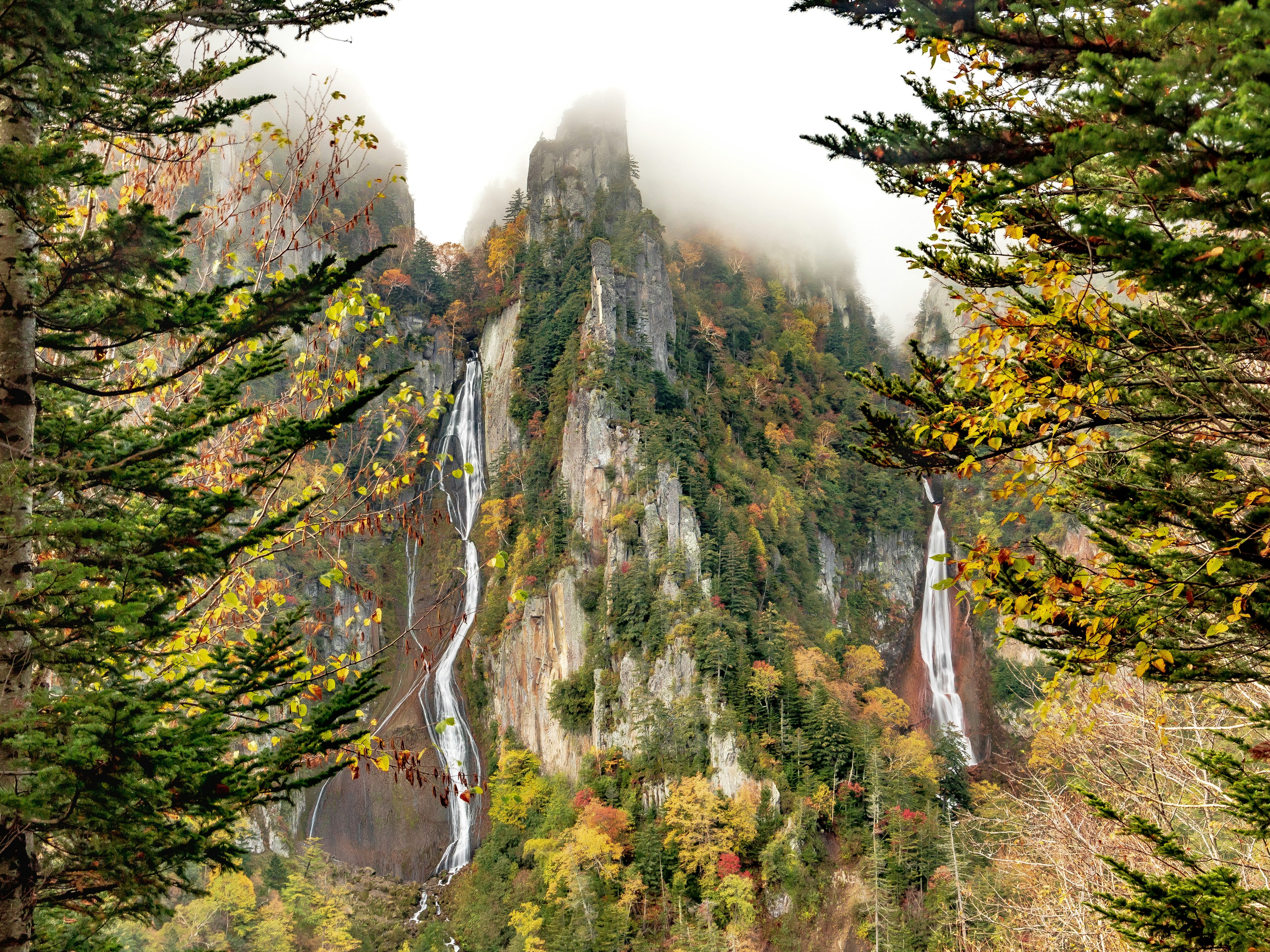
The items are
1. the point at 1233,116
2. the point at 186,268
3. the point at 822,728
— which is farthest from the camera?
the point at 822,728

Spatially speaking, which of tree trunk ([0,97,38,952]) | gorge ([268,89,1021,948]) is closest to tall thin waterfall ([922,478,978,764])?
gorge ([268,89,1021,948])

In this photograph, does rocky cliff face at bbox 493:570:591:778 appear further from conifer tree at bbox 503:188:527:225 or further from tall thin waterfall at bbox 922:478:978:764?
conifer tree at bbox 503:188:527:225

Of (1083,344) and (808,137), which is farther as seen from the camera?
(808,137)

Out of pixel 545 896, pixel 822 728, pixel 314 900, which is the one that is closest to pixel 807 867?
pixel 822 728

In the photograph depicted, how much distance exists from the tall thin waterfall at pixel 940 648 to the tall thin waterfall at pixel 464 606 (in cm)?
2633

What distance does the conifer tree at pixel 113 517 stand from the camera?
2.77 meters

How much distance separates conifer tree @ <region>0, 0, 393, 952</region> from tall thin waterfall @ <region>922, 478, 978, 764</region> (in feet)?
139

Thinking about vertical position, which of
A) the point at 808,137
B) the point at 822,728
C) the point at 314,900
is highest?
the point at 808,137

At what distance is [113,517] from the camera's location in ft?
11.6

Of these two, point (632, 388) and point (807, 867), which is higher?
point (632, 388)

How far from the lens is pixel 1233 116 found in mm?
2283

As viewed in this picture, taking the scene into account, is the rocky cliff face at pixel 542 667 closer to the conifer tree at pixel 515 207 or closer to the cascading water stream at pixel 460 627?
the cascading water stream at pixel 460 627

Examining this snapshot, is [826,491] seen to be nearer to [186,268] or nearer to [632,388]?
[632,388]

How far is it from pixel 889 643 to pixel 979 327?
160ft
